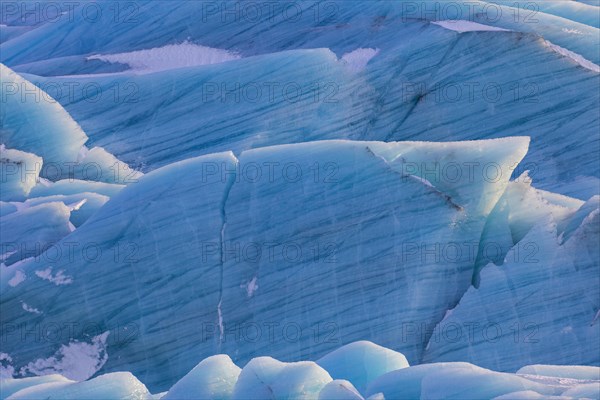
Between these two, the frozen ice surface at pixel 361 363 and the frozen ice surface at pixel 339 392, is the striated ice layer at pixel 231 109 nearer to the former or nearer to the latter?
the frozen ice surface at pixel 361 363

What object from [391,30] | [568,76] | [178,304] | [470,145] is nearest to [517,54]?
[568,76]

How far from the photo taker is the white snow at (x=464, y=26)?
10.8m

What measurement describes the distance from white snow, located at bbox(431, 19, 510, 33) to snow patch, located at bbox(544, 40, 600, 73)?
18.9 inches

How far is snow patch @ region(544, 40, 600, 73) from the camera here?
10.6 m

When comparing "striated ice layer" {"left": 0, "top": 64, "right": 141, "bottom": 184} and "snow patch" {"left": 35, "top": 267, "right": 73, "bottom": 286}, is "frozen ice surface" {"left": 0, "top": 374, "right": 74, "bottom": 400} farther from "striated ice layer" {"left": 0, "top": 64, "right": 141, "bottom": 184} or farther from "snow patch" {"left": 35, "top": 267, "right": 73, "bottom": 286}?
"striated ice layer" {"left": 0, "top": 64, "right": 141, "bottom": 184}

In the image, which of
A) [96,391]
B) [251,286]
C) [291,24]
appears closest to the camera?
[96,391]

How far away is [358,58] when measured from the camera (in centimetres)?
1102

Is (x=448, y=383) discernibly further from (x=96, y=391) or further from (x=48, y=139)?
(x=48, y=139)

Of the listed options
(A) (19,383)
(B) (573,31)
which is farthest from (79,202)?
(B) (573,31)

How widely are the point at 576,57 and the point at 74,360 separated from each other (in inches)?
224

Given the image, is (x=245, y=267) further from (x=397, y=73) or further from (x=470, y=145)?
(x=397, y=73)

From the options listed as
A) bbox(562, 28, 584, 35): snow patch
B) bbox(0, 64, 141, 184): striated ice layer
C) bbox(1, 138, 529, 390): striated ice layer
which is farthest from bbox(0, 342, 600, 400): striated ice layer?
bbox(562, 28, 584, 35): snow patch

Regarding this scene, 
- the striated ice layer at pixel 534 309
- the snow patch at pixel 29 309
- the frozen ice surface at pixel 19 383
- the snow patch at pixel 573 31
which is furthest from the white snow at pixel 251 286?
the snow patch at pixel 573 31

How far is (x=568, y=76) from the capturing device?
10469mm
